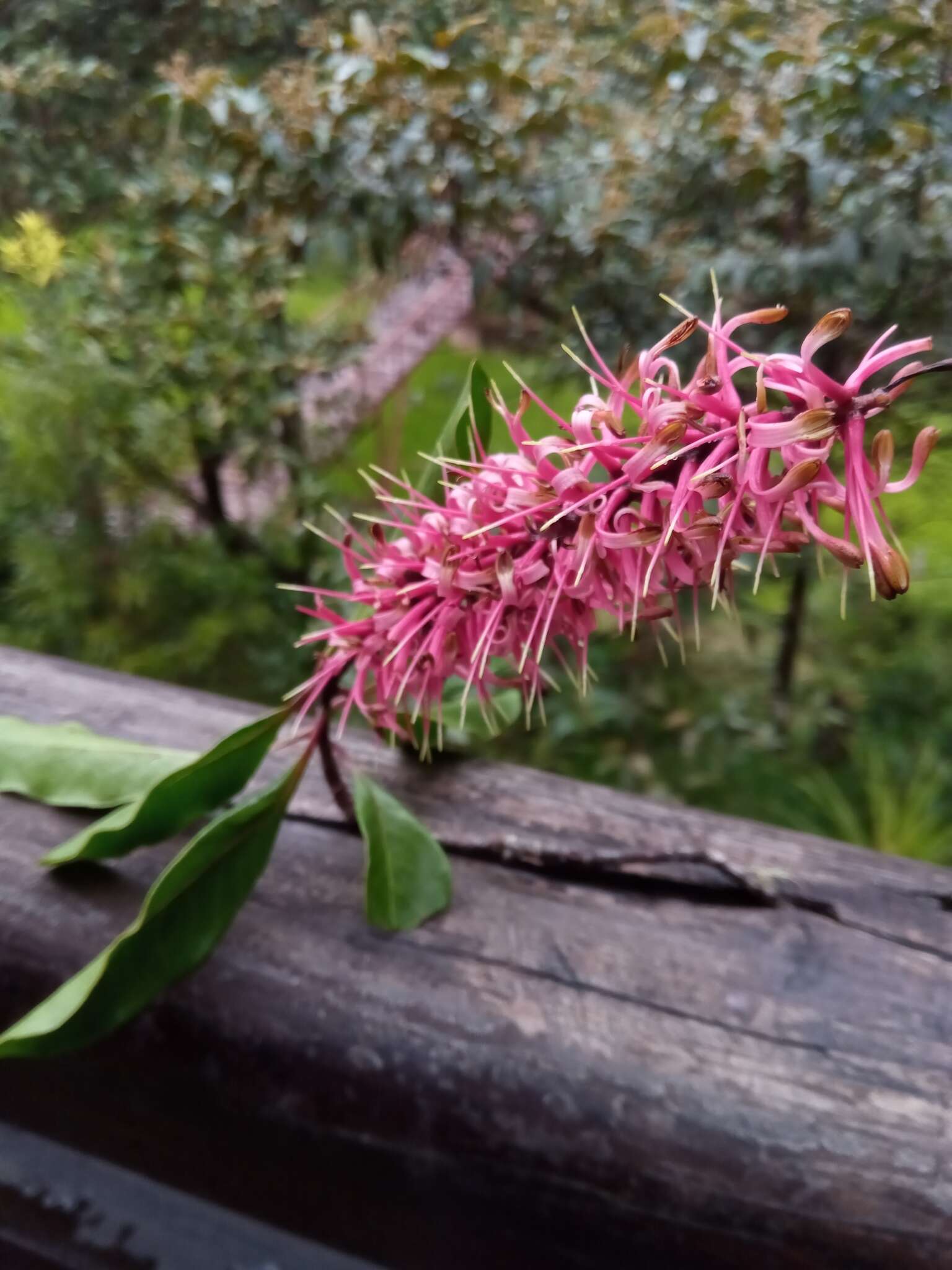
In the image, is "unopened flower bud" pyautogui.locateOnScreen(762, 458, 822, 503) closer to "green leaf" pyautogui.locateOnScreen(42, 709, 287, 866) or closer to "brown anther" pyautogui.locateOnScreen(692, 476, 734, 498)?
"brown anther" pyautogui.locateOnScreen(692, 476, 734, 498)

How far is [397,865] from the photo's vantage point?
1.46 feet

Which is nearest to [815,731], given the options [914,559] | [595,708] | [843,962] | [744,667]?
[744,667]

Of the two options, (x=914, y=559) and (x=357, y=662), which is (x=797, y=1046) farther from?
(x=914, y=559)

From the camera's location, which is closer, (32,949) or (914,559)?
(32,949)

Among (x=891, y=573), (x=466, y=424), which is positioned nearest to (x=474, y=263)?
(x=466, y=424)

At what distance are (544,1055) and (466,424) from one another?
0.30m

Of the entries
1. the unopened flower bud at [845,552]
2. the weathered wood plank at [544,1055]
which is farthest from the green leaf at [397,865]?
the unopened flower bud at [845,552]

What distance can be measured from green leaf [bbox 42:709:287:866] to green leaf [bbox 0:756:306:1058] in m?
0.02

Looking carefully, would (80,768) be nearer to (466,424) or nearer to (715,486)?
(466,424)

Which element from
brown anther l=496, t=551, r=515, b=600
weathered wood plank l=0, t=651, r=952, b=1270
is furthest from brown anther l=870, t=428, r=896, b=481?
weathered wood plank l=0, t=651, r=952, b=1270

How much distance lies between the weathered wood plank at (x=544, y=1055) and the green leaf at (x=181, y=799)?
0.16 feet

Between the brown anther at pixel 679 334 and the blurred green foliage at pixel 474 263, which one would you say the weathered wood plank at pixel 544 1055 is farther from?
the blurred green foliage at pixel 474 263

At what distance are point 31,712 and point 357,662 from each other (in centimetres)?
34

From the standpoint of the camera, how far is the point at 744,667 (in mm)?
1247
